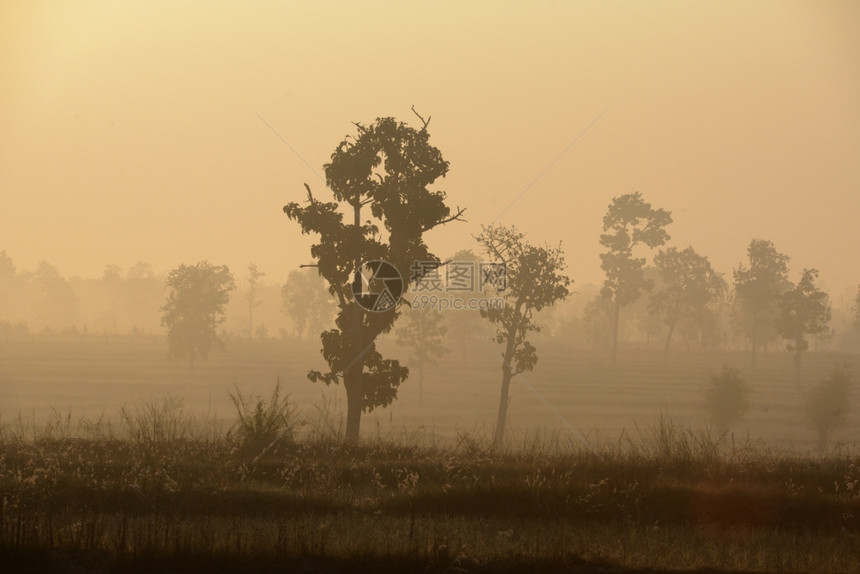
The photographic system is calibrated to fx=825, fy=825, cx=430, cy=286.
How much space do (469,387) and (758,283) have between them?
41254 mm

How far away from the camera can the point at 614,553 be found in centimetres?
1037

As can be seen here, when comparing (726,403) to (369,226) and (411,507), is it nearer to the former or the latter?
(369,226)

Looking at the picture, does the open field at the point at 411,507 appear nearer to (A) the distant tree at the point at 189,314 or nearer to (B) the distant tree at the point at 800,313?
(B) the distant tree at the point at 800,313

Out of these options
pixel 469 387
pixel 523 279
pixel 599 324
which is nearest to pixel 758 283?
pixel 599 324

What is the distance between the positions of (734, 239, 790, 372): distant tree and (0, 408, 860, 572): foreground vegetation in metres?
88.6

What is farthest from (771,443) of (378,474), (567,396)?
(378,474)

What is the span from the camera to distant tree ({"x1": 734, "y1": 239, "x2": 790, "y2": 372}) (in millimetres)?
100625

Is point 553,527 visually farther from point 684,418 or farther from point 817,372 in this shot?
point 817,372

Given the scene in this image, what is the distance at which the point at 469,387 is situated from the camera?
85.3 m

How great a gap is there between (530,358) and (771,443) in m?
18.9

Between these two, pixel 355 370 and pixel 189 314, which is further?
pixel 189 314

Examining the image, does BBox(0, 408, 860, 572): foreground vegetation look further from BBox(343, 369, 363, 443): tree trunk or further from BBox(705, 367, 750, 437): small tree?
BBox(705, 367, 750, 437): small tree

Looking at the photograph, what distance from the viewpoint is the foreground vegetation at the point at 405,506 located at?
1000 cm

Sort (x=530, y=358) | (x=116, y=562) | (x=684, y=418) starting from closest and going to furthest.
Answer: (x=116, y=562) → (x=530, y=358) → (x=684, y=418)
